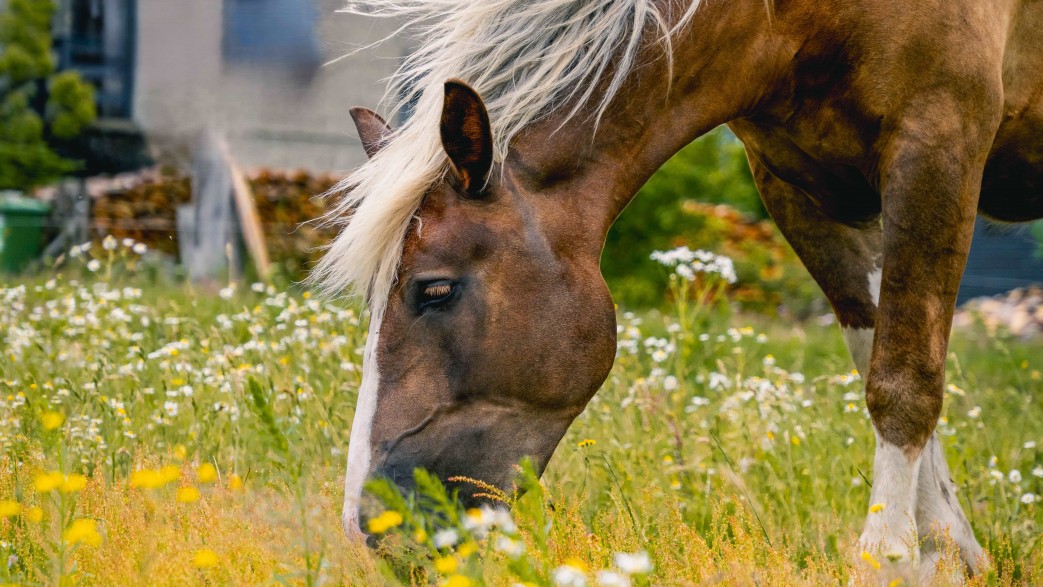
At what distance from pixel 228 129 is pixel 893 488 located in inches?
408

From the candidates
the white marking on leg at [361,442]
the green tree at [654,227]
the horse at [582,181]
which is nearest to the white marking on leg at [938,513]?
the horse at [582,181]

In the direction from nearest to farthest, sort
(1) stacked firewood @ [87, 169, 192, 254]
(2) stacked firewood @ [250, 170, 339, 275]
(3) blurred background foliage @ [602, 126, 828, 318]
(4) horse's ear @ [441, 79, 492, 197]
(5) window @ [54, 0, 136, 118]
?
(4) horse's ear @ [441, 79, 492, 197]
(1) stacked firewood @ [87, 169, 192, 254]
(2) stacked firewood @ [250, 170, 339, 275]
(5) window @ [54, 0, 136, 118]
(3) blurred background foliage @ [602, 126, 828, 318]

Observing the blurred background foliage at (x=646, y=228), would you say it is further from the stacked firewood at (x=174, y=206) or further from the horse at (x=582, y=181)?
the horse at (x=582, y=181)

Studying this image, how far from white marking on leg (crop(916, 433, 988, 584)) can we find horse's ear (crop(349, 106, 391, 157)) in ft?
6.13

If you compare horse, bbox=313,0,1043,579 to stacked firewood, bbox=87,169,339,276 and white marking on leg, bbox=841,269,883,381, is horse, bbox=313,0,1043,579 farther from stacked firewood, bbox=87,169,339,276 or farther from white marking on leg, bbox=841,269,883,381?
stacked firewood, bbox=87,169,339,276

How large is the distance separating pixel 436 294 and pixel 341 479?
0.74 m

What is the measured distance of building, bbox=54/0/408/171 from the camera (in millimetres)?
11234

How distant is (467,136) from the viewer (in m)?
2.30

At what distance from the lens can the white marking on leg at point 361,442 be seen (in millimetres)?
2195

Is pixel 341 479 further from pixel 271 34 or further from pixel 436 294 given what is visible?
pixel 271 34

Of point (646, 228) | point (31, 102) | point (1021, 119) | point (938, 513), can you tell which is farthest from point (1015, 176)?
point (31, 102)

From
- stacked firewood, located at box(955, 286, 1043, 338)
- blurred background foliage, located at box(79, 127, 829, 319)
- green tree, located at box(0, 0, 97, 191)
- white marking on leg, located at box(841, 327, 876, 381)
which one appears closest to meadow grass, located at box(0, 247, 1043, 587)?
white marking on leg, located at box(841, 327, 876, 381)

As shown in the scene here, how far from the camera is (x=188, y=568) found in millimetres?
2033

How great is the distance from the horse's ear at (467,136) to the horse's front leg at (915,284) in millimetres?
1127
